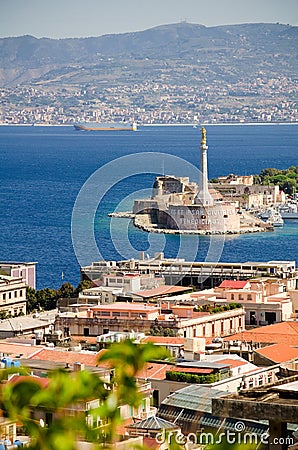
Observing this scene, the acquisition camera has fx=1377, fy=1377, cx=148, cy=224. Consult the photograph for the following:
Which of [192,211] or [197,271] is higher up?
[197,271]

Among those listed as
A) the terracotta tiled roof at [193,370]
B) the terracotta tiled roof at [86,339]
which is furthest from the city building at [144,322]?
the terracotta tiled roof at [193,370]

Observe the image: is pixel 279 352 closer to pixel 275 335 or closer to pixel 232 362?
pixel 232 362

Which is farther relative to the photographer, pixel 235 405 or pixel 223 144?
pixel 223 144

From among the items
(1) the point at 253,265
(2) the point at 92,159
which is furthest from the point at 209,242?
(2) the point at 92,159

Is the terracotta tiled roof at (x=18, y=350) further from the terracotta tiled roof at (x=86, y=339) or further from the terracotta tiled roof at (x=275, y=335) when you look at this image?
the terracotta tiled roof at (x=275, y=335)

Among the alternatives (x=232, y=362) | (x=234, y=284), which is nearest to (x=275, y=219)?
(x=234, y=284)

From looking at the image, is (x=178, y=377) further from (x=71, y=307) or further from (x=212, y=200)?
(x=212, y=200)

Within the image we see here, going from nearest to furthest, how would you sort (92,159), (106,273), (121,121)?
1. (106,273)
2. (92,159)
3. (121,121)
